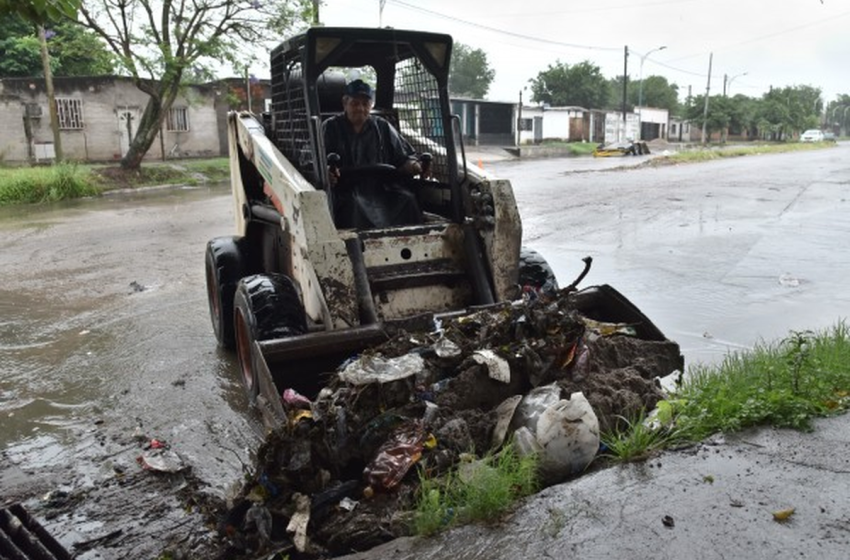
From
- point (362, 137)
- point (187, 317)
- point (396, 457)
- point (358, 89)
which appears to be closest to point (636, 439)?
point (396, 457)

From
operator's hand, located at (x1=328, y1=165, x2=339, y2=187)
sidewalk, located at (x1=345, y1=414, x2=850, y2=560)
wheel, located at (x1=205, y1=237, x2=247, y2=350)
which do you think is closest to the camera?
sidewalk, located at (x1=345, y1=414, x2=850, y2=560)

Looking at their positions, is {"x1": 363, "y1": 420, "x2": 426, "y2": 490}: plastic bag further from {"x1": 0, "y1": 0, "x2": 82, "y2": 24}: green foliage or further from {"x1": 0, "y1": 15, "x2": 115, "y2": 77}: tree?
{"x1": 0, "y1": 15, "x2": 115, "y2": 77}: tree

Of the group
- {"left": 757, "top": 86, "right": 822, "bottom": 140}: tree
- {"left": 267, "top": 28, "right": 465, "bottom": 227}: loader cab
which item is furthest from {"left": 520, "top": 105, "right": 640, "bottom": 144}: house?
{"left": 267, "top": 28, "right": 465, "bottom": 227}: loader cab

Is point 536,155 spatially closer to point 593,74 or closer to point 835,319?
point 593,74

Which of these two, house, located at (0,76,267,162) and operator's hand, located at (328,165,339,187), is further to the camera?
house, located at (0,76,267,162)

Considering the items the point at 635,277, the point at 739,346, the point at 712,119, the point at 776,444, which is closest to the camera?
the point at 776,444

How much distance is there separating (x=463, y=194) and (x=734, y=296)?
3.99 meters

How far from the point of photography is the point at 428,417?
3.51m

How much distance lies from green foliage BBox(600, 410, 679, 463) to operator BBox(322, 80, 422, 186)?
2487 millimetres

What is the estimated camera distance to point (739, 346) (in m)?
6.14

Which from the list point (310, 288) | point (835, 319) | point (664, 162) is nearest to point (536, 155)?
point (664, 162)

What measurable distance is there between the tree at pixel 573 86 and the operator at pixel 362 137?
6494 cm

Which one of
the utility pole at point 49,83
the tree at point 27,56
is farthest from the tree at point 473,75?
the utility pole at point 49,83

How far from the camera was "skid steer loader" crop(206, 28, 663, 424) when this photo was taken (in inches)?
169
